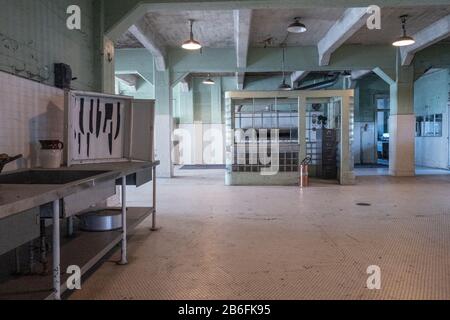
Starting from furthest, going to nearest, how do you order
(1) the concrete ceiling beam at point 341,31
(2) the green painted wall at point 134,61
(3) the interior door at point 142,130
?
(2) the green painted wall at point 134,61, (1) the concrete ceiling beam at point 341,31, (3) the interior door at point 142,130

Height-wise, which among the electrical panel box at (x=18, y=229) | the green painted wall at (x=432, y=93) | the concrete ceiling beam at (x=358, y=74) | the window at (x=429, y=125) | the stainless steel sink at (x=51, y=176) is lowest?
the electrical panel box at (x=18, y=229)

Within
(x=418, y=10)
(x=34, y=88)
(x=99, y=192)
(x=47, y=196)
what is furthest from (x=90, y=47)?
(x=418, y=10)

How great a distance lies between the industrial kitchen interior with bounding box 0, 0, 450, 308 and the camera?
2.67 meters

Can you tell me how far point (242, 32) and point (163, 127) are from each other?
3.89 m

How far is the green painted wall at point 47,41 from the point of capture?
313cm

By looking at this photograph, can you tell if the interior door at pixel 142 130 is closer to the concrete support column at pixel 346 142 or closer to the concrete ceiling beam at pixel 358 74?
the concrete support column at pixel 346 142

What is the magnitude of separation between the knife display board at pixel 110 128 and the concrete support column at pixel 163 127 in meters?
6.15

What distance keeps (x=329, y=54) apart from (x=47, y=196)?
9.10 meters

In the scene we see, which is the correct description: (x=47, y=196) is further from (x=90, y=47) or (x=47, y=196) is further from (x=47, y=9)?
(x=90, y=47)

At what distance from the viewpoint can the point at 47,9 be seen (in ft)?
12.3

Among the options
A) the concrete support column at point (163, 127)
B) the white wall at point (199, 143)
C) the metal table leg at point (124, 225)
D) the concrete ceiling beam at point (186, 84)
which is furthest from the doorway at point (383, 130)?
the metal table leg at point (124, 225)

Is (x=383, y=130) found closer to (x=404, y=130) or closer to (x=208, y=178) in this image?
(x=404, y=130)

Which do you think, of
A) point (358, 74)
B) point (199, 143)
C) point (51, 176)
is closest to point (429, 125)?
point (358, 74)

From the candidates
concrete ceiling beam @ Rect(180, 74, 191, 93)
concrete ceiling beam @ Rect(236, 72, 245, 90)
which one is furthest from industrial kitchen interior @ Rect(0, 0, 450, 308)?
concrete ceiling beam @ Rect(180, 74, 191, 93)
